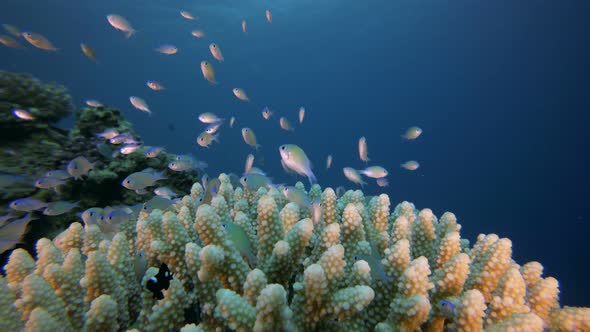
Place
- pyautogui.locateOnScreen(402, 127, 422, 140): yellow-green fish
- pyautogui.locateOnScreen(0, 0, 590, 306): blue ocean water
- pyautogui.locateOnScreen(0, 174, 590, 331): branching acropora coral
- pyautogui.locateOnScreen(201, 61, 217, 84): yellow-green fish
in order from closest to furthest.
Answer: pyautogui.locateOnScreen(0, 174, 590, 331): branching acropora coral, pyautogui.locateOnScreen(201, 61, 217, 84): yellow-green fish, pyautogui.locateOnScreen(402, 127, 422, 140): yellow-green fish, pyautogui.locateOnScreen(0, 0, 590, 306): blue ocean water

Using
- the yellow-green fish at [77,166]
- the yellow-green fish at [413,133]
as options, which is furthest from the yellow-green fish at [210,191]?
the yellow-green fish at [413,133]

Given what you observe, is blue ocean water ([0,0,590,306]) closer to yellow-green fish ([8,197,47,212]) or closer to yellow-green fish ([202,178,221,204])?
yellow-green fish ([8,197,47,212])

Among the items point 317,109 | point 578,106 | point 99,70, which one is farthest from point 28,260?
point 99,70

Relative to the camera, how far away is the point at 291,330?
5.33 feet

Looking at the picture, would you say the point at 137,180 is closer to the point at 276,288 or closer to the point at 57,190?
the point at 57,190

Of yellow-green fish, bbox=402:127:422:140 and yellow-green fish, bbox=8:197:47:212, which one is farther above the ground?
yellow-green fish, bbox=402:127:422:140

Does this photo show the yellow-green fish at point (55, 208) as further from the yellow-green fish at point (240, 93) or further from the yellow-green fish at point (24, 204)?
→ the yellow-green fish at point (240, 93)

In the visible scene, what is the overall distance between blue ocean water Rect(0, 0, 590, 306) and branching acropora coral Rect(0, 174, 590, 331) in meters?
9.67

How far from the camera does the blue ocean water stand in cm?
Result: 4141

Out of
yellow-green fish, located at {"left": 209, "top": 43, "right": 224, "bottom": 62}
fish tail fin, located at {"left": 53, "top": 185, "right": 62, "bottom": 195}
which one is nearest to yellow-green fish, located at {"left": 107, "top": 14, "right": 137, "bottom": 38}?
yellow-green fish, located at {"left": 209, "top": 43, "right": 224, "bottom": 62}

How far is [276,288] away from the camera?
1.50 meters

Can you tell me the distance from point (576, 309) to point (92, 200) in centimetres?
792

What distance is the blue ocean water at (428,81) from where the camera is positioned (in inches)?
1630

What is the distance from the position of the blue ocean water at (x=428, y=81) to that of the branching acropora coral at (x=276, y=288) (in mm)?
9667
